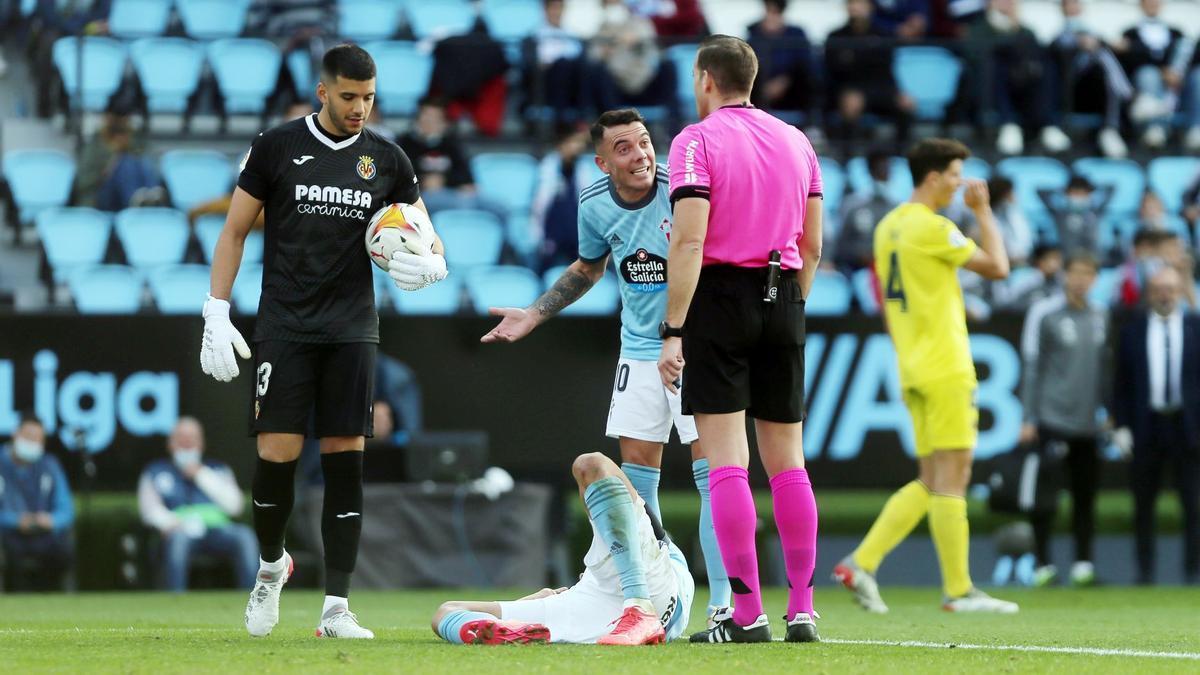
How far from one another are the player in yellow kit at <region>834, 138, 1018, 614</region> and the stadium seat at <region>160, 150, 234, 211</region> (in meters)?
7.61

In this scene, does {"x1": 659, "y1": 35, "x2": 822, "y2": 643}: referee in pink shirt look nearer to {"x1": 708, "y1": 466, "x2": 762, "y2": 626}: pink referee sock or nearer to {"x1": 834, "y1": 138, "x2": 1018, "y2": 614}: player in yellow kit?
{"x1": 708, "y1": 466, "x2": 762, "y2": 626}: pink referee sock

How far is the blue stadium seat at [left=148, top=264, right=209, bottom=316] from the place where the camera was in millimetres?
13898

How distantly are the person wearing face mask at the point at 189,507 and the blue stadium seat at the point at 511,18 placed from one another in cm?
638

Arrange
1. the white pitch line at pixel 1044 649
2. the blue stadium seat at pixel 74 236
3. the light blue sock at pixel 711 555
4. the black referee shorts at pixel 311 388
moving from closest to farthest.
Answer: the white pitch line at pixel 1044 649, the black referee shorts at pixel 311 388, the light blue sock at pixel 711 555, the blue stadium seat at pixel 74 236

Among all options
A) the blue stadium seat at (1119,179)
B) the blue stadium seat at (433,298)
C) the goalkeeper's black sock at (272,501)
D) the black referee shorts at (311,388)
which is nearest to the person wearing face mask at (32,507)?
the blue stadium seat at (433,298)

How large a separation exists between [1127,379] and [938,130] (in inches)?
195

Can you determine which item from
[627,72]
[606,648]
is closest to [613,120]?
[606,648]

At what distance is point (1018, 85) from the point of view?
57.2 feet

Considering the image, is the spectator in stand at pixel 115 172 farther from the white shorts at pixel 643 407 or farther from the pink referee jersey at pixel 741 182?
the pink referee jersey at pixel 741 182

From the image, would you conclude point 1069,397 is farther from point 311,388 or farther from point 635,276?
point 311,388

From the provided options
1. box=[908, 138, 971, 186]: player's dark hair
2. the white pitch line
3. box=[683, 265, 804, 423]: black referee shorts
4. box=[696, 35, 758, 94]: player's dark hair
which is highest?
Answer: box=[696, 35, 758, 94]: player's dark hair

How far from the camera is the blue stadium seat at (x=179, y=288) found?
45.6 feet

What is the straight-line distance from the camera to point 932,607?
10.4 metres

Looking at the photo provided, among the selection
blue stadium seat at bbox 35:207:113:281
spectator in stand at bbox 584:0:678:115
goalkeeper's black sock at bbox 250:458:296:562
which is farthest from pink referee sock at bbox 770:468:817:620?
spectator in stand at bbox 584:0:678:115
